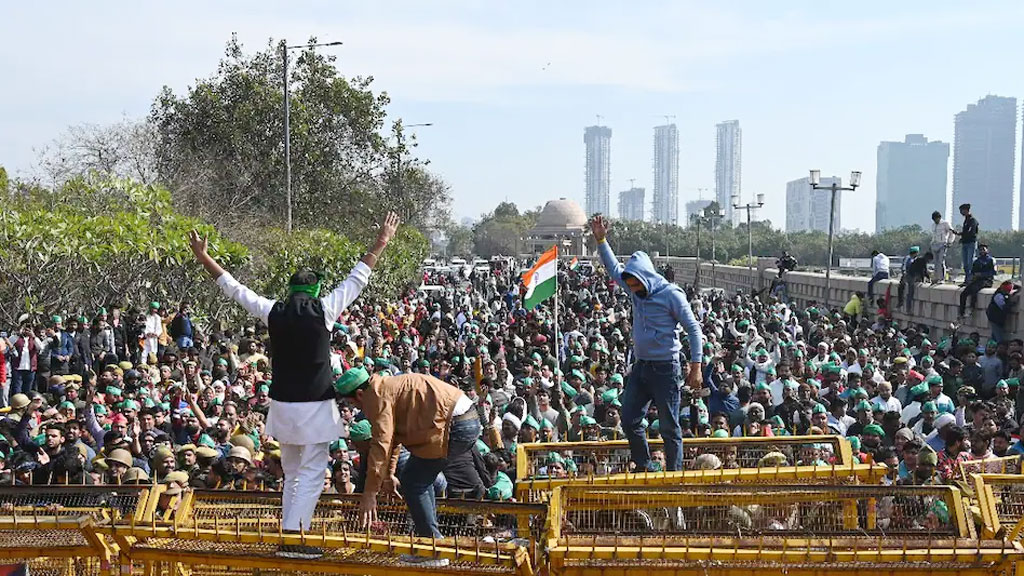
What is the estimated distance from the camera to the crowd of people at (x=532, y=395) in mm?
7633

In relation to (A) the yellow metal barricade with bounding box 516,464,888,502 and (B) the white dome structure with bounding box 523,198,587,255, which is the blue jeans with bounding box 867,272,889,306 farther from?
(B) the white dome structure with bounding box 523,198,587,255

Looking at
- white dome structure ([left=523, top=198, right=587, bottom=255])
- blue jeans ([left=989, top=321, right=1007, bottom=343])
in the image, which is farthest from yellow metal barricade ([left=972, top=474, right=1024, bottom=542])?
white dome structure ([left=523, top=198, right=587, bottom=255])

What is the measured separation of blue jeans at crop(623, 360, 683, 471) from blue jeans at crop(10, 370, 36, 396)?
38.6ft

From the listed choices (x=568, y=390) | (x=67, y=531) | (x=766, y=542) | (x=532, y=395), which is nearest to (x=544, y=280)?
(x=568, y=390)

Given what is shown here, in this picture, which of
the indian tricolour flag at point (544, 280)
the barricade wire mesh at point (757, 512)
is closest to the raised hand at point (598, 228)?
the barricade wire mesh at point (757, 512)

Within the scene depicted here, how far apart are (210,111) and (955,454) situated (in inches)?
1480

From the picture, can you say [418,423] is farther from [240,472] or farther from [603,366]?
[603,366]

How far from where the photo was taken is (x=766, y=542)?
4609mm

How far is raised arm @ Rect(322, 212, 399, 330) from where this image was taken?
18.6ft

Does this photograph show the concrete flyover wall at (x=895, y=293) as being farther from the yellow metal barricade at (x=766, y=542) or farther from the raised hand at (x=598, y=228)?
the yellow metal barricade at (x=766, y=542)

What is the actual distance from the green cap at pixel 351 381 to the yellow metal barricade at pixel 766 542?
109 centimetres

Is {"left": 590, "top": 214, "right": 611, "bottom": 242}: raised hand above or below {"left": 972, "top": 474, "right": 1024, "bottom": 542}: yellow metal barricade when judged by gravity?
above

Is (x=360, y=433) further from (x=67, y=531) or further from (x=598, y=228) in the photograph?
(x=67, y=531)

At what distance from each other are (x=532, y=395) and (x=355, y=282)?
7.81 meters
